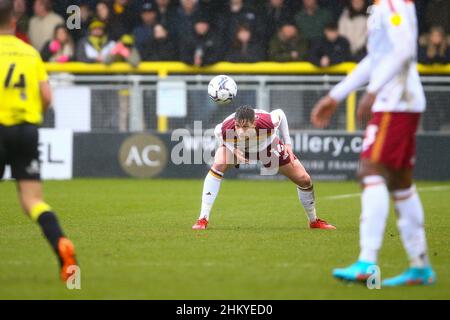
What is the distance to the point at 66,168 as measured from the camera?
21.9m

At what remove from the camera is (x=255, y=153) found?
1248cm

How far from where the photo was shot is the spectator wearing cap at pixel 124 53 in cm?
2189

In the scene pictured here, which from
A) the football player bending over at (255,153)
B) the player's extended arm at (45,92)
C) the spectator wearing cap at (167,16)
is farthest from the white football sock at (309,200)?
the spectator wearing cap at (167,16)

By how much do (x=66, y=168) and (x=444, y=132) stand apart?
7.70 metres

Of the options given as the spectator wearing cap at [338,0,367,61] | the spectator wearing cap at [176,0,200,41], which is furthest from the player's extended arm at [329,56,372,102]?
the spectator wearing cap at [176,0,200,41]

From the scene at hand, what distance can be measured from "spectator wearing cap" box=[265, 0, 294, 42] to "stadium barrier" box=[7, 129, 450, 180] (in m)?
2.18

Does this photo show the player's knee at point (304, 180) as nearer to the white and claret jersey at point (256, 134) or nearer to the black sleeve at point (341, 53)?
the white and claret jersey at point (256, 134)

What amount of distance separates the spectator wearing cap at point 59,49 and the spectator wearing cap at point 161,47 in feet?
5.33

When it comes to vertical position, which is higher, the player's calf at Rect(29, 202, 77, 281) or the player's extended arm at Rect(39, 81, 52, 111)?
the player's extended arm at Rect(39, 81, 52, 111)

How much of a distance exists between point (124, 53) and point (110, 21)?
0.79 m

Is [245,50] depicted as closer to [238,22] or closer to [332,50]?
[238,22]

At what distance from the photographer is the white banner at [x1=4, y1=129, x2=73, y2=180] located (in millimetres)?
21641

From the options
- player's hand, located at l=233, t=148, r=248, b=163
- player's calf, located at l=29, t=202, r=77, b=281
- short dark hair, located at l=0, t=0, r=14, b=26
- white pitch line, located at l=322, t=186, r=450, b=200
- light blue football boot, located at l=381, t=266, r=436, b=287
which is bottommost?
white pitch line, located at l=322, t=186, r=450, b=200

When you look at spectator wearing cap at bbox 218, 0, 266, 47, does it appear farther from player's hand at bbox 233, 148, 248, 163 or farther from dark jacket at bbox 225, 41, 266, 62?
player's hand at bbox 233, 148, 248, 163
